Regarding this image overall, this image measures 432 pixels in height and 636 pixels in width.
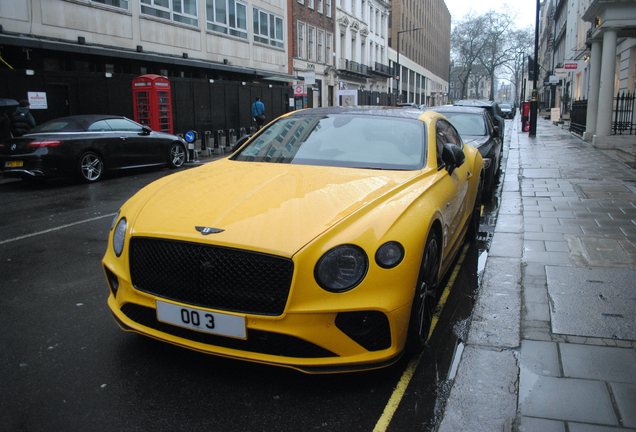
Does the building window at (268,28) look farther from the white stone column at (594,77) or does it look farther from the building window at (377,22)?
the building window at (377,22)

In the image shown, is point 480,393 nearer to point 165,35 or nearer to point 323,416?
point 323,416

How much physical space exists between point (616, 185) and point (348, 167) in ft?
25.5

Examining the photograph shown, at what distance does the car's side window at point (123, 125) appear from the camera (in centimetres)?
1226

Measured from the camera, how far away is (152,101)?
17266mm

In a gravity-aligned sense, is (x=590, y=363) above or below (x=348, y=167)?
below

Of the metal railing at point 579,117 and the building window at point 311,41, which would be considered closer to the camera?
the metal railing at point 579,117

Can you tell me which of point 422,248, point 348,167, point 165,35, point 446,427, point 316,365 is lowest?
point 446,427

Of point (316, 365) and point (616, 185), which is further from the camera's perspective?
point (616, 185)

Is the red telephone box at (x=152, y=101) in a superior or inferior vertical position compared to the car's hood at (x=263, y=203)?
superior

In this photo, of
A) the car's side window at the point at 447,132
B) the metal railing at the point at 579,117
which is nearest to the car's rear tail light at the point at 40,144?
the car's side window at the point at 447,132

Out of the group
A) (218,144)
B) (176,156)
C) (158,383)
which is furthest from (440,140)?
(218,144)

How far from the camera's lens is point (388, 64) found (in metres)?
64.4

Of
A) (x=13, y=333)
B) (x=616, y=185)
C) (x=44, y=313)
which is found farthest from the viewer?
(x=616, y=185)

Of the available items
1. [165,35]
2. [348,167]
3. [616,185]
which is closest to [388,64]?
[165,35]
